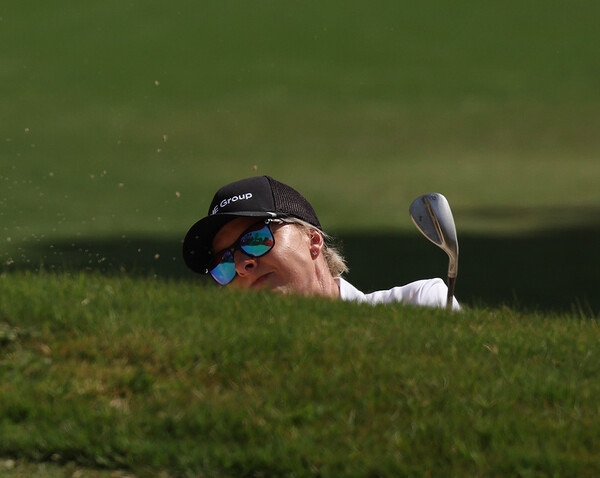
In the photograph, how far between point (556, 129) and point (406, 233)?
13.6 feet

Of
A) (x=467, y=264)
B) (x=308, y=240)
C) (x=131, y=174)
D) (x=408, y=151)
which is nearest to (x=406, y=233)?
(x=467, y=264)

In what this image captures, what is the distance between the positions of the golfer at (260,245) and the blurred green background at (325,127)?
3429mm

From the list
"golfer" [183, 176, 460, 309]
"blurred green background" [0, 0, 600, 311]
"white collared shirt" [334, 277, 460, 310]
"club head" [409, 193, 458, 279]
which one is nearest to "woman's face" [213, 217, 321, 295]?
"golfer" [183, 176, 460, 309]

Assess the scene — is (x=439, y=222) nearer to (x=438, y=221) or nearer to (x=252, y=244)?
(x=438, y=221)

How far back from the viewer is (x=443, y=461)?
326 cm

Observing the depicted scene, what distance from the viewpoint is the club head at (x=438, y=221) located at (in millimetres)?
5051

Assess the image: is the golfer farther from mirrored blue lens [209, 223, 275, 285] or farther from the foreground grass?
the foreground grass

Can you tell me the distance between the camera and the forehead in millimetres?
5664

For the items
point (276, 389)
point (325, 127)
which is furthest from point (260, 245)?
point (325, 127)

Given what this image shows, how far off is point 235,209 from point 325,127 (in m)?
8.12

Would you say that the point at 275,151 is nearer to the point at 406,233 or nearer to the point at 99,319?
the point at 406,233

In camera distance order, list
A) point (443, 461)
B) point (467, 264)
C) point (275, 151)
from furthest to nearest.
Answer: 1. point (275, 151)
2. point (467, 264)
3. point (443, 461)

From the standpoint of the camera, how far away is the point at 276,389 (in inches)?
146

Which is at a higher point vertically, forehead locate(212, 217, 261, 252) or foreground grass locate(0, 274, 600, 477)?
forehead locate(212, 217, 261, 252)
